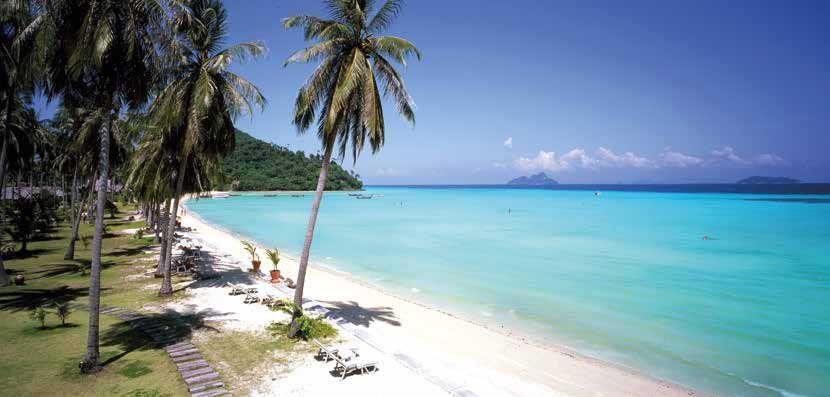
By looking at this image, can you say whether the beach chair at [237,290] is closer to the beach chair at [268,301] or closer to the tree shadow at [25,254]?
the beach chair at [268,301]

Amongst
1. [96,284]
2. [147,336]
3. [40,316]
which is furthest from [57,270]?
[96,284]

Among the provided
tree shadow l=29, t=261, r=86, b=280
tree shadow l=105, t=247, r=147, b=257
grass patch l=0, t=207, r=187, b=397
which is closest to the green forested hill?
tree shadow l=105, t=247, r=147, b=257

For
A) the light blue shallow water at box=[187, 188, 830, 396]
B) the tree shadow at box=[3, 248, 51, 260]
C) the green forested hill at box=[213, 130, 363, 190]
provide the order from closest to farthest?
the light blue shallow water at box=[187, 188, 830, 396] → the tree shadow at box=[3, 248, 51, 260] → the green forested hill at box=[213, 130, 363, 190]

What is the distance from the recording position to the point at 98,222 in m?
7.49

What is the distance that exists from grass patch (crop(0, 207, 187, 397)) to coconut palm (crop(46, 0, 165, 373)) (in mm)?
605

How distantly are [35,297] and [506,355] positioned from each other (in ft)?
50.0

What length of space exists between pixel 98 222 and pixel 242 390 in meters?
4.34

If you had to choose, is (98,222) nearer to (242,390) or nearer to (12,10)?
(242,390)

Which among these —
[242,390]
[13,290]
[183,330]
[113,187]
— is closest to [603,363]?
[242,390]

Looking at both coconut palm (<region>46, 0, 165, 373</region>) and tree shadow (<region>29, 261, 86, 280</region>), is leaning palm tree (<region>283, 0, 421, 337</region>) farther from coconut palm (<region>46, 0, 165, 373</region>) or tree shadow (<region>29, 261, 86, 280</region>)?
tree shadow (<region>29, 261, 86, 280</region>)

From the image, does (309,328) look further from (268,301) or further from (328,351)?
(268,301)

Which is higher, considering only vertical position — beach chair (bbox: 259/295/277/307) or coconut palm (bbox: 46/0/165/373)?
coconut palm (bbox: 46/0/165/373)

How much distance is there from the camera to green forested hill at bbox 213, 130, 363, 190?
138 meters

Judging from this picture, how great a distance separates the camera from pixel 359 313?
44.6 ft
